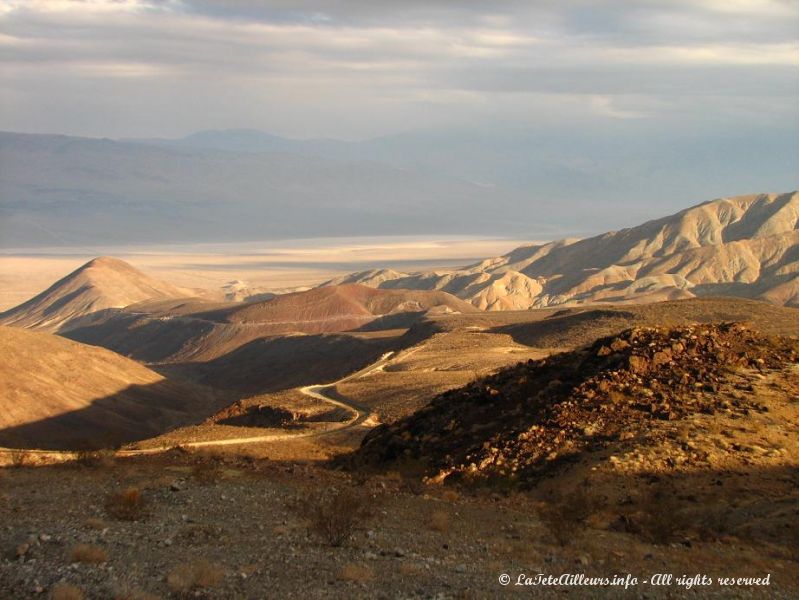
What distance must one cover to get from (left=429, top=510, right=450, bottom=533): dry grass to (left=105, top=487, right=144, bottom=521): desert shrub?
4237mm

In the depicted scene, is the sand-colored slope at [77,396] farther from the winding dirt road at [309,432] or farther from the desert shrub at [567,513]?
the desert shrub at [567,513]

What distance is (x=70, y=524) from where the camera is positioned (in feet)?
42.4

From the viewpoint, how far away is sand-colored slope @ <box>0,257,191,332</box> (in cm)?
11994

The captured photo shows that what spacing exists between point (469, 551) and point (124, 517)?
484 cm

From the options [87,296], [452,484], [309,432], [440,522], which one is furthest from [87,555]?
[87,296]

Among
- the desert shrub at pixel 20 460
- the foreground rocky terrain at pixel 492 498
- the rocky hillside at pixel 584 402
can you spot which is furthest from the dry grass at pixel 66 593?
the rocky hillside at pixel 584 402

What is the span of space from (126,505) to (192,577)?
3.61 m

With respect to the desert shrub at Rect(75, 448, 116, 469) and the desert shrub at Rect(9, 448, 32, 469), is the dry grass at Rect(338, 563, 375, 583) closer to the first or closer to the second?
the desert shrub at Rect(75, 448, 116, 469)

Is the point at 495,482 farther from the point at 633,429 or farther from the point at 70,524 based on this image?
the point at 70,524

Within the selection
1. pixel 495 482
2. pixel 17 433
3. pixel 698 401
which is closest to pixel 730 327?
pixel 698 401

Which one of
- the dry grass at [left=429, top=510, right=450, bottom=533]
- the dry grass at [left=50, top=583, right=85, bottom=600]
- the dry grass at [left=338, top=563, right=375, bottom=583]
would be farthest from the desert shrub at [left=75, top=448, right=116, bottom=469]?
the dry grass at [left=50, top=583, right=85, bottom=600]

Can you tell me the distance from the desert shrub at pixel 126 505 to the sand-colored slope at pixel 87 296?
345ft

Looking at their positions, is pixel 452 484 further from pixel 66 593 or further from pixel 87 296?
pixel 87 296

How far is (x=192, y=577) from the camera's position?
1066 centimetres
